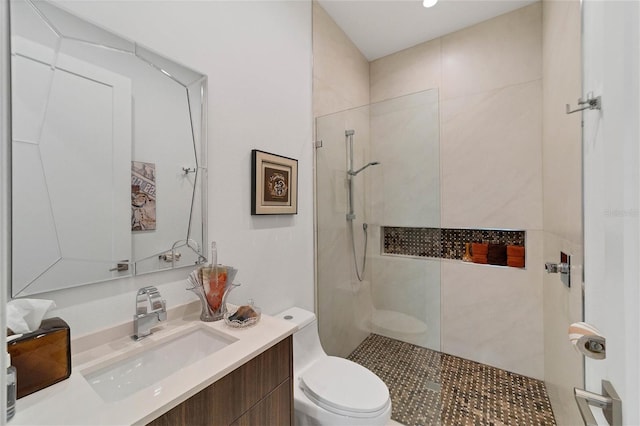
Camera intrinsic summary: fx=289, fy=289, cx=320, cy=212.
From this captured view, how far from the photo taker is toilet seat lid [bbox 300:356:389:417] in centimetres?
130

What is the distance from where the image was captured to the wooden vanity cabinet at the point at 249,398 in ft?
2.60

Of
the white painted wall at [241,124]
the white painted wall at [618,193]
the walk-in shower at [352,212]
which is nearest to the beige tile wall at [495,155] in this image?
the walk-in shower at [352,212]

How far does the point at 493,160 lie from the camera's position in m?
2.26

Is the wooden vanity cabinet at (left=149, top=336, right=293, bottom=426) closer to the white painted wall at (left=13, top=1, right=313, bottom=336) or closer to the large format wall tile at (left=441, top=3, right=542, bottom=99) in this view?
the white painted wall at (left=13, top=1, right=313, bottom=336)

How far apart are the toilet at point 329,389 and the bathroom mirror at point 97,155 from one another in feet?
2.44

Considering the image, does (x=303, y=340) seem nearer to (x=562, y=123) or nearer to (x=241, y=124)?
(x=241, y=124)

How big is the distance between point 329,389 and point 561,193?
1529 millimetres

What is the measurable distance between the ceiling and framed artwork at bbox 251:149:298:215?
1299mm

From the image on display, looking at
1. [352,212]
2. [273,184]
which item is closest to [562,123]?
[352,212]

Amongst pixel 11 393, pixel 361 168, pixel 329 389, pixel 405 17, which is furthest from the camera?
pixel 405 17

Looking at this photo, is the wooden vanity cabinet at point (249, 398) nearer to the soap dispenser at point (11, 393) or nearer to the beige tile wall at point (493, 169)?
the soap dispenser at point (11, 393)

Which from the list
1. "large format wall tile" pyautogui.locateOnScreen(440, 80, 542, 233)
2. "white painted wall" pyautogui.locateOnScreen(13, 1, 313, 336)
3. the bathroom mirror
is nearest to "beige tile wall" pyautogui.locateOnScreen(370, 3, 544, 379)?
"large format wall tile" pyautogui.locateOnScreen(440, 80, 542, 233)

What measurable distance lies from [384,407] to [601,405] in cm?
93

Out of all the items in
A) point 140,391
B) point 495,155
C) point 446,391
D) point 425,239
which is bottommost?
point 446,391
